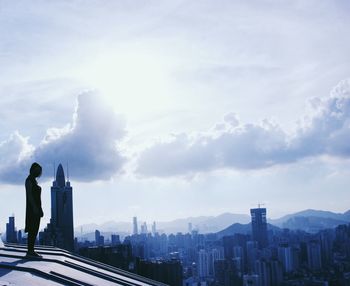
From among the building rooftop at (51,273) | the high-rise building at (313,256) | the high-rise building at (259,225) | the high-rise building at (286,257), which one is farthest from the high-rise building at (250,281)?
the building rooftop at (51,273)

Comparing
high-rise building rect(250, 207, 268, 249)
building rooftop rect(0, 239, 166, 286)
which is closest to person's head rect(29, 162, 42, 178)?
building rooftop rect(0, 239, 166, 286)

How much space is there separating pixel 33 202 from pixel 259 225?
350 ft

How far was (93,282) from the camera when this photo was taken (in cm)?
771

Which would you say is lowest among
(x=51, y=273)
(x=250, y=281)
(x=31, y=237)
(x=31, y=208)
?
(x=250, y=281)

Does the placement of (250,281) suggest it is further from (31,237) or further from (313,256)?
(31,237)

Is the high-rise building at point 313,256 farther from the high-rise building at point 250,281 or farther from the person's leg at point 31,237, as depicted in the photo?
the person's leg at point 31,237

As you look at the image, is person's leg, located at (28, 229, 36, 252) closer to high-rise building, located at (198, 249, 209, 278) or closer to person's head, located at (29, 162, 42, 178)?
person's head, located at (29, 162, 42, 178)

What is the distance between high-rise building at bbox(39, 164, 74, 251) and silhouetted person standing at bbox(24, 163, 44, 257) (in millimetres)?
47322

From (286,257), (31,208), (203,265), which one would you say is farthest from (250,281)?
(31,208)

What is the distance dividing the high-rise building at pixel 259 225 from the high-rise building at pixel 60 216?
4527 cm

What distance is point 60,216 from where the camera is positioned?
70.8 m

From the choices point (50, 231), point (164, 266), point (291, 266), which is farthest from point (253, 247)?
point (164, 266)

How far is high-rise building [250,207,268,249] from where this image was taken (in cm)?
10744

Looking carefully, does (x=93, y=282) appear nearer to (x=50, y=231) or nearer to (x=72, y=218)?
(x=50, y=231)
